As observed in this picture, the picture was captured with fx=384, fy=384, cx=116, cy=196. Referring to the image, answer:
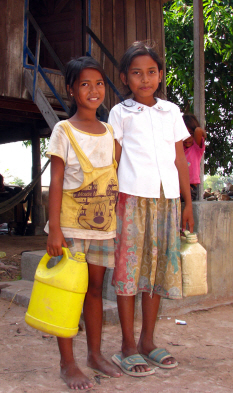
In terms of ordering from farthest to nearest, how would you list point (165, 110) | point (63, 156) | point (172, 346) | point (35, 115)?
point (35, 115) < point (172, 346) < point (165, 110) < point (63, 156)

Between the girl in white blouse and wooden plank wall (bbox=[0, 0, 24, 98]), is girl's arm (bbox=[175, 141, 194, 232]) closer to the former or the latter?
the girl in white blouse

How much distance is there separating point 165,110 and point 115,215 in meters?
0.61

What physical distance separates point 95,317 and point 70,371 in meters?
0.26

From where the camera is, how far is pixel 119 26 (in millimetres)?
5559

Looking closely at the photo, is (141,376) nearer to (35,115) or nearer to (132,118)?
(132,118)

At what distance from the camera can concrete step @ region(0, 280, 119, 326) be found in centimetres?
263

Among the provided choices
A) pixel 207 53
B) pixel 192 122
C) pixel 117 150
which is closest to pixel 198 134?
pixel 192 122

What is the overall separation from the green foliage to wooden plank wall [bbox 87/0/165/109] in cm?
136

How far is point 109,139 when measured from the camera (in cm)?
186

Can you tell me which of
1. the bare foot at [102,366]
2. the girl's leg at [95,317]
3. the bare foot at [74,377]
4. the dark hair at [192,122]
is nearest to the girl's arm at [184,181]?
the girl's leg at [95,317]

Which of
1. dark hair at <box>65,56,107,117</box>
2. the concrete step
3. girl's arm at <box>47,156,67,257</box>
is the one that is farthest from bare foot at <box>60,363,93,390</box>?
dark hair at <box>65,56,107,117</box>

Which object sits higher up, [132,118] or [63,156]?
[132,118]

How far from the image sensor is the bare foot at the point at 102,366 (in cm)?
184

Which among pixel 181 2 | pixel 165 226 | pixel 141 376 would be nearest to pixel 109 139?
pixel 165 226
